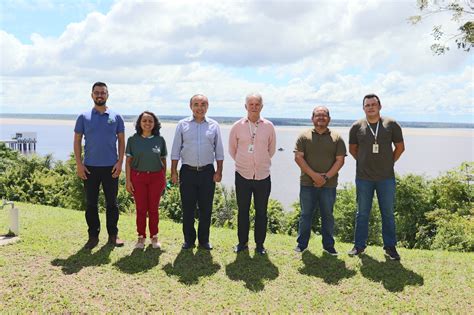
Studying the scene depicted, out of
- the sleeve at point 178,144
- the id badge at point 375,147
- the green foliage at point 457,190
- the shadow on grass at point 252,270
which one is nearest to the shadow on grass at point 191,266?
the shadow on grass at point 252,270

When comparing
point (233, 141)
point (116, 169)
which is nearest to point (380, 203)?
point (233, 141)

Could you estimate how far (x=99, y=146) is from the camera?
6.12 m

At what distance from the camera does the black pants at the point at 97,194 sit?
6.25 metres

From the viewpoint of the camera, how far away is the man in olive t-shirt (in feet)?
19.5

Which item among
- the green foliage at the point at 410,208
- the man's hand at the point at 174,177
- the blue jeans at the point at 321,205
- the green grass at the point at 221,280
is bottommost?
the green foliage at the point at 410,208

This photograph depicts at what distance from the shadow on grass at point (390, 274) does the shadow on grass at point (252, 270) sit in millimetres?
1240

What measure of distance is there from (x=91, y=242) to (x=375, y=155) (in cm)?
433

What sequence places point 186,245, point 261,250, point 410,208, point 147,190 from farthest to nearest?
point 410,208 → point 186,245 → point 261,250 → point 147,190

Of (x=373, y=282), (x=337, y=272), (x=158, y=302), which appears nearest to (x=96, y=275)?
(x=158, y=302)

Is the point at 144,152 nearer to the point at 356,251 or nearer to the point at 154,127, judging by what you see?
the point at 154,127

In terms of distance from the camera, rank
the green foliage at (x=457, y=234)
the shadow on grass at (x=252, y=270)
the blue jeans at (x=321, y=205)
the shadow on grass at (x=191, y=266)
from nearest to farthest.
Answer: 1. the shadow on grass at (x=252, y=270)
2. the shadow on grass at (x=191, y=266)
3. the blue jeans at (x=321, y=205)
4. the green foliage at (x=457, y=234)

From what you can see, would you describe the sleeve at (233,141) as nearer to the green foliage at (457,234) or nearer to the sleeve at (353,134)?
the sleeve at (353,134)

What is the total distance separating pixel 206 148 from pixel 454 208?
2100cm

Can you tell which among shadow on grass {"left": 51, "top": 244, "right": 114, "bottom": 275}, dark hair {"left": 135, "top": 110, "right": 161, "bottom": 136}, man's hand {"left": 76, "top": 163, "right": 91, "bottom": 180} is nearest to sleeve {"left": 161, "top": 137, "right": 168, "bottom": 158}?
dark hair {"left": 135, "top": 110, "right": 161, "bottom": 136}
